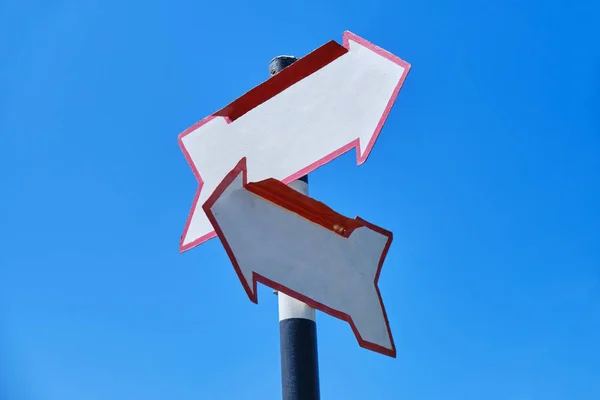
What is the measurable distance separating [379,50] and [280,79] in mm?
429

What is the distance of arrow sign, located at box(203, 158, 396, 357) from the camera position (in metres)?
2.57

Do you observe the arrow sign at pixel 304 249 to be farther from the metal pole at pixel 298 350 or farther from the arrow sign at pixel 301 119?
the arrow sign at pixel 301 119

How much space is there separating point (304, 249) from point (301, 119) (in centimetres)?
58

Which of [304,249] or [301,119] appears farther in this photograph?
[301,119]

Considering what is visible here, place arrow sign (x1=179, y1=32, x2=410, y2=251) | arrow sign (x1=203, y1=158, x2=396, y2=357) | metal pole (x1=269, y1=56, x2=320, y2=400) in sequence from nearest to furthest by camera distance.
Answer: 1. arrow sign (x1=203, y1=158, x2=396, y2=357)
2. metal pole (x1=269, y1=56, x2=320, y2=400)
3. arrow sign (x1=179, y1=32, x2=410, y2=251)

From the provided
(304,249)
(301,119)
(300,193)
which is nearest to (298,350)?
(304,249)

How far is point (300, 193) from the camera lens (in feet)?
9.27

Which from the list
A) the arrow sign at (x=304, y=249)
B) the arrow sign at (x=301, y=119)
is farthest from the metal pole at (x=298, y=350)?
the arrow sign at (x=301, y=119)

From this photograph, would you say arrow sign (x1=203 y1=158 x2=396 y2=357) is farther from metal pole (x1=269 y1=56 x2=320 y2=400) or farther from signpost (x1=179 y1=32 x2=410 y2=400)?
metal pole (x1=269 y1=56 x2=320 y2=400)

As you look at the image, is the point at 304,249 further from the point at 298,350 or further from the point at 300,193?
the point at 298,350

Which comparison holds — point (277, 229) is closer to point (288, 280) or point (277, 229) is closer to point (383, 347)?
point (288, 280)

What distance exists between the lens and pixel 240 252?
2547 mm

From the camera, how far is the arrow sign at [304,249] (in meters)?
2.57

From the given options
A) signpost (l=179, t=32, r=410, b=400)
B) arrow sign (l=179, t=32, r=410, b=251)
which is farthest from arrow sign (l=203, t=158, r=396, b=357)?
arrow sign (l=179, t=32, r=410, b=251)
